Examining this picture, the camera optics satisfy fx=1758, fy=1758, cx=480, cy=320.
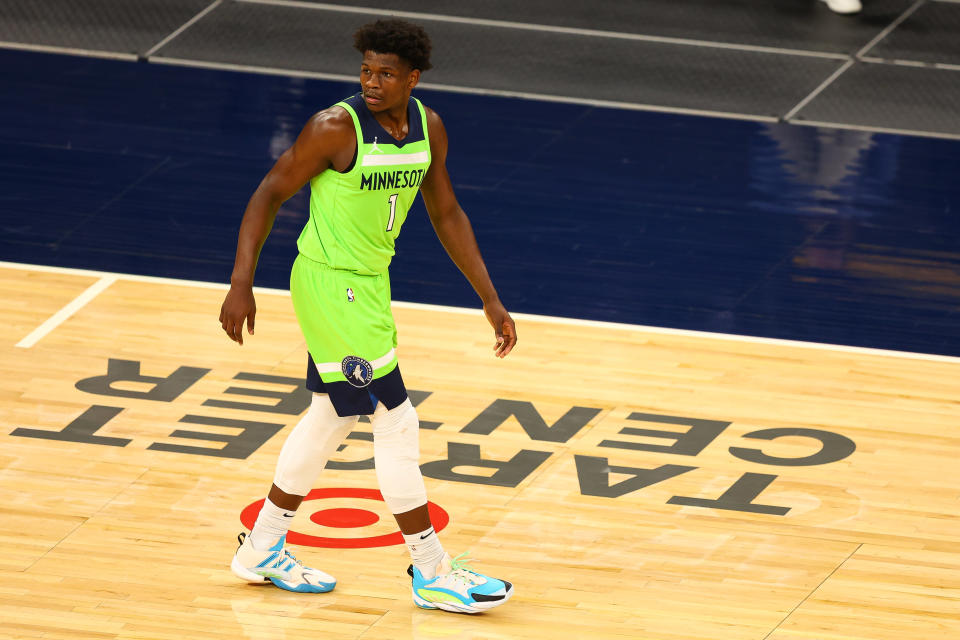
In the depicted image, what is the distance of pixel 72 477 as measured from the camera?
597 centimetres

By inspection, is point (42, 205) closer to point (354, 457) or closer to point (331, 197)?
point (354, 457)

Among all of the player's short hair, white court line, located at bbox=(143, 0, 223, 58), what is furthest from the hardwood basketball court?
white court line, located at bbox=(143, 0, 223, 58)

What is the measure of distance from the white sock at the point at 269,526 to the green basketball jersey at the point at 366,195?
0.76 metres

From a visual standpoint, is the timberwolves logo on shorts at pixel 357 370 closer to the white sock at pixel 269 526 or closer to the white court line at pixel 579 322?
the white sock at pixel 269 526

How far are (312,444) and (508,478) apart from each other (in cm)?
120

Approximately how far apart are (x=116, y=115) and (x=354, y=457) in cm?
471

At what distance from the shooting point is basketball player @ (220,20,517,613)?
4.88 meters

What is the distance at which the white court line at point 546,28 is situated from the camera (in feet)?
39.2

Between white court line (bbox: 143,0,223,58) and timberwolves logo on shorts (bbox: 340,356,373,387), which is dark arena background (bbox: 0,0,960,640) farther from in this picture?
timberwolves logo on shorts (bbox: 340,356,373,387)

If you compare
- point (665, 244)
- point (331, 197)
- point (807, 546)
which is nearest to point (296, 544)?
point (331, 197)

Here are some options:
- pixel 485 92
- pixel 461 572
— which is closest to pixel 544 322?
pixel 461 572

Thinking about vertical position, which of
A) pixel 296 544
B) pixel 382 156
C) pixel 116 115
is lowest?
pixel 296 544

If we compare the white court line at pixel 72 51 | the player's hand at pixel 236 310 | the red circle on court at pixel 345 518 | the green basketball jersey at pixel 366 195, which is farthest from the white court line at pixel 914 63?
the player's hand at pixel 236 310

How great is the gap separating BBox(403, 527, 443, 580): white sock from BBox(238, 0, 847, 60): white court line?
7.46 meters
